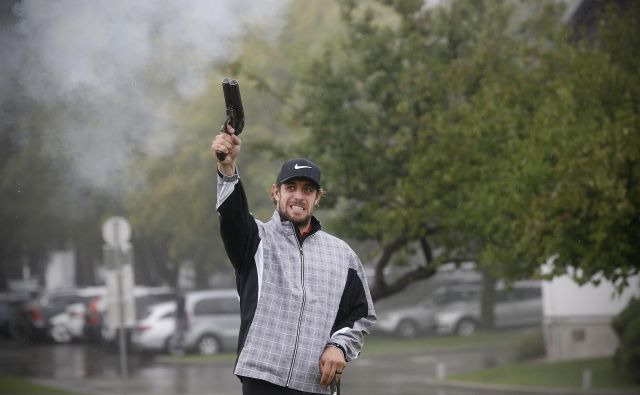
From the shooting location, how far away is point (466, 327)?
39.8m

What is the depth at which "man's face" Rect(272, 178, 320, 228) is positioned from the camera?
191 inches

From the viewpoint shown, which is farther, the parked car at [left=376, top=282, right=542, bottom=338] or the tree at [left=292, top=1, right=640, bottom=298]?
the parked car at [left=376, top=282, right=542, bottom=338]

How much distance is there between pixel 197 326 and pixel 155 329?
1.17m

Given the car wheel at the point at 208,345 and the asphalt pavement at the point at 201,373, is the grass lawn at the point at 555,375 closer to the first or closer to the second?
the asphalt pavement at the point at 201,373

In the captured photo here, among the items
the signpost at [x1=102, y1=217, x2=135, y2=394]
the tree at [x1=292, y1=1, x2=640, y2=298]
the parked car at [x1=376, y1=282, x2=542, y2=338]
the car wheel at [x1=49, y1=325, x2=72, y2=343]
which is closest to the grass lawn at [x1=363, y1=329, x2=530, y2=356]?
the parked car at [x1=376, y1=282, x2=542, y2=338]

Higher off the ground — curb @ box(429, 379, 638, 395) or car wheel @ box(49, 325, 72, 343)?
car wheel @ box(49, 325, 72, 343)

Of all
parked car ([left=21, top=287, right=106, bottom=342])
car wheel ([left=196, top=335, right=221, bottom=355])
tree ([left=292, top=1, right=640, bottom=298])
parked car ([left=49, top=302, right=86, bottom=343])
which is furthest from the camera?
parked car ([left=21, top=287, right=106, bottom=342])

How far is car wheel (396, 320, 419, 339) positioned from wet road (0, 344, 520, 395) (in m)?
6.56

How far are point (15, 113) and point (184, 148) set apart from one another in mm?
21084

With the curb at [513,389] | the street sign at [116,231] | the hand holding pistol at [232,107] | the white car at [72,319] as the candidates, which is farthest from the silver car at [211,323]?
the hand holding pistol at [232,107]

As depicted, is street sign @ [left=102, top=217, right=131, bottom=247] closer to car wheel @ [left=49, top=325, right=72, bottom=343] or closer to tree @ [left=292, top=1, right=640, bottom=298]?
tree @ [left=292, top=1, right=640, bottom=298]

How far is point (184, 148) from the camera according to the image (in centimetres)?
3378

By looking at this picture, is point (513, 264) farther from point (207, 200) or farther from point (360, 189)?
point (207, 200)

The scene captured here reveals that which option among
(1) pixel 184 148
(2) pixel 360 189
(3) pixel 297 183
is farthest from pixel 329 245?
(1) pixel 184 148
